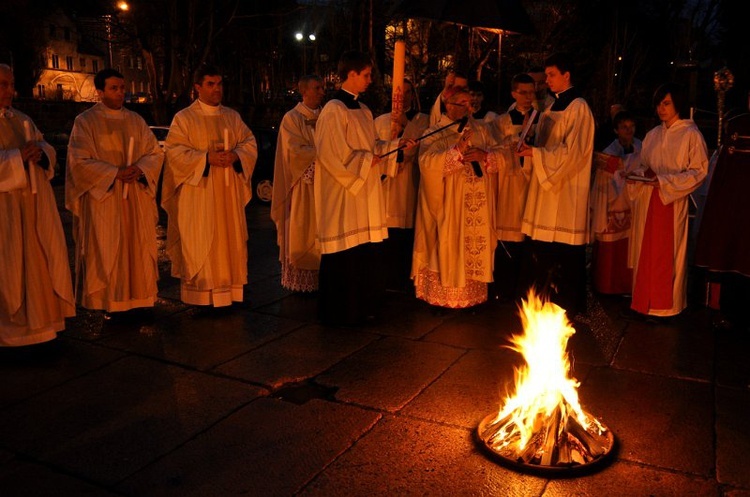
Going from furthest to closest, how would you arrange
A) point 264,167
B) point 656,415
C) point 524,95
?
point 264,167, point 524,95, point 656,415

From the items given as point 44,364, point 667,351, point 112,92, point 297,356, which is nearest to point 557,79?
point 667,351

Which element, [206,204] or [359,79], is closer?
[359,79]

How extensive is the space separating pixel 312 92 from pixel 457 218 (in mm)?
2106

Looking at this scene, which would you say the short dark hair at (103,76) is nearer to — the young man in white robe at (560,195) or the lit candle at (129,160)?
the lit candle at (129,160)

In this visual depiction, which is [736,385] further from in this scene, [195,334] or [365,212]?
[195,334]

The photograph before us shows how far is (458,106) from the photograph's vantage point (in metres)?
6.00

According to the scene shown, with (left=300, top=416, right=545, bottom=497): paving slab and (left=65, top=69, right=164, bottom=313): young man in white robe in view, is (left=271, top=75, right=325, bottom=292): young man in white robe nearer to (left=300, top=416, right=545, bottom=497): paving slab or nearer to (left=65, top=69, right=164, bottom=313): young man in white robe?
(left=65, top=69, right=164, bottom=313): young man in white robe

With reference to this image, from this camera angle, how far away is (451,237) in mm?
6238

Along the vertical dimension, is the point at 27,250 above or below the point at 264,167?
below

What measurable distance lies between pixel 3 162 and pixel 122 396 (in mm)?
1889

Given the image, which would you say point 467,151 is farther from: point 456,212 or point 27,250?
point 27,250

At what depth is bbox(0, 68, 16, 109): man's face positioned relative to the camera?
514cm

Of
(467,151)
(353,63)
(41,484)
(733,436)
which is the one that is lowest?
(41,484)

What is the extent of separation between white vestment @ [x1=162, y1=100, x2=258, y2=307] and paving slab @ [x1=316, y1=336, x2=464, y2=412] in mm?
1640
